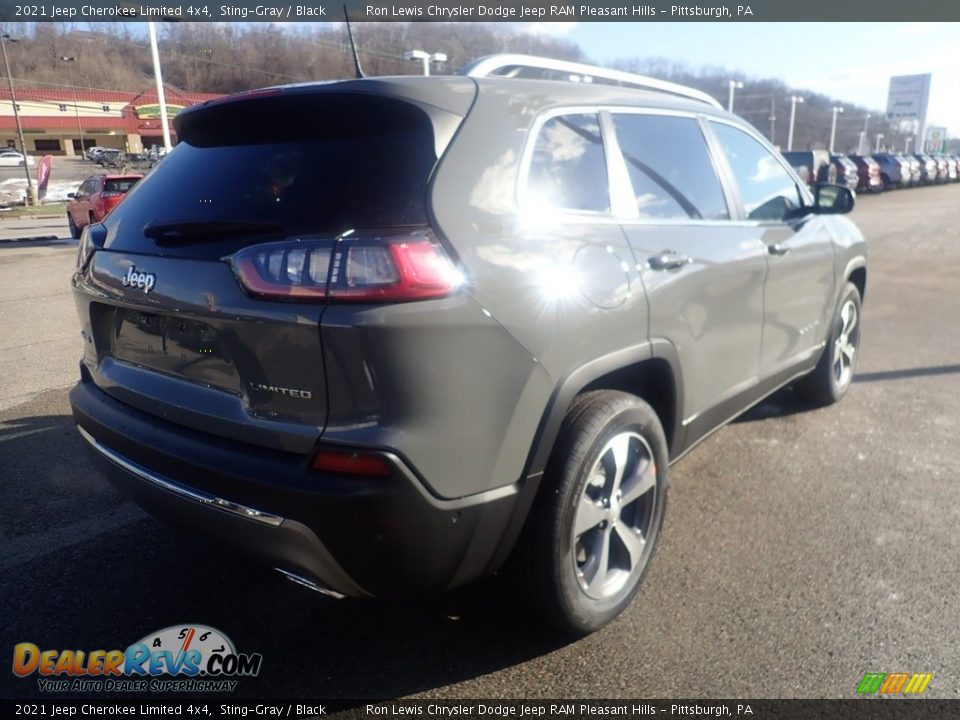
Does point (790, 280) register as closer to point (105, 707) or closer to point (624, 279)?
point (624, 279)

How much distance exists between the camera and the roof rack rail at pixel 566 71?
284cm

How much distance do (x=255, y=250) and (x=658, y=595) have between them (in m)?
1.96

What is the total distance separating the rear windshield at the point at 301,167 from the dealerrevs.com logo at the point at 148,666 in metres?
1.40

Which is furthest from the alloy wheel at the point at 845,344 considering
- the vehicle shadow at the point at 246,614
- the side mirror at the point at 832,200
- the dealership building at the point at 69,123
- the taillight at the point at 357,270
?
the dealership building at the point at 69,123

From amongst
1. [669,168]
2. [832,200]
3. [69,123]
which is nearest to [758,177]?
[832,200]

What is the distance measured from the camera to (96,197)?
1705 cm

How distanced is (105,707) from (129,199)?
5.76 feet

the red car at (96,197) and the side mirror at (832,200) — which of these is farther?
the red car at (96,197)

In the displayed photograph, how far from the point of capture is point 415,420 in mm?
1965

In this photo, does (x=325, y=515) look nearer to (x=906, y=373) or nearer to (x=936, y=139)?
(x=906, y=373)

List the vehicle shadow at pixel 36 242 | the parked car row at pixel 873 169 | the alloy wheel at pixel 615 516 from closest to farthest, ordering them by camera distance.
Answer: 1. the alloy wheel at pixel 615 516
2. the vehicle shadow at pixel 36 242
3. the parked car row at pixel 873 169

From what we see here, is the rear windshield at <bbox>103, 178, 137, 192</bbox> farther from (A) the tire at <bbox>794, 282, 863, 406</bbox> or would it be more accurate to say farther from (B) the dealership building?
(B) the dealership building

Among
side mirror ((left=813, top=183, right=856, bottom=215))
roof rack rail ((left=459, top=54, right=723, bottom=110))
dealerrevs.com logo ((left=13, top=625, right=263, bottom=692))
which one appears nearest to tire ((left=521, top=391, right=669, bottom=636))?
dealerrevs.com logo ((left=13, top=625, right=263, bottom=692))

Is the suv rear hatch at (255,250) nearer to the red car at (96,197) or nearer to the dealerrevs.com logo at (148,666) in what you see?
the dealerrevs.com logo at (148,666)
